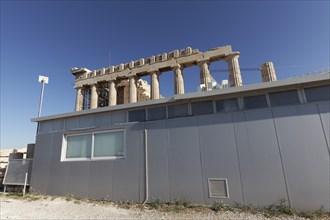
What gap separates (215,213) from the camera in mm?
5164

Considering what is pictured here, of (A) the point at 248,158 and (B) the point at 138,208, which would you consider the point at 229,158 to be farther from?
(B) the point at 138,208

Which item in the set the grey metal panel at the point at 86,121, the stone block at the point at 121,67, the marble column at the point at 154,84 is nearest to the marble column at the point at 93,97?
the stone block at the point at 121,67

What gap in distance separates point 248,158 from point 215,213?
184 centimetres

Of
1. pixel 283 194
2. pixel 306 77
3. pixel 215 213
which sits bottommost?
pixel 215 213

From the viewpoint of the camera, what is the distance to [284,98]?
5.64 m

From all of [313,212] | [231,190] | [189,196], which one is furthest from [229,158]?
[313,212]

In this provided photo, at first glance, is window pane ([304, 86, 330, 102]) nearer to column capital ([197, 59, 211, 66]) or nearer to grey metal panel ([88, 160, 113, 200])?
grey metal panel ([88, 160, 113, 200])

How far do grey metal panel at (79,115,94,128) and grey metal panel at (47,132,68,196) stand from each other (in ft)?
3.89

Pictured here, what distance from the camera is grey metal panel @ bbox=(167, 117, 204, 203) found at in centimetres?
594

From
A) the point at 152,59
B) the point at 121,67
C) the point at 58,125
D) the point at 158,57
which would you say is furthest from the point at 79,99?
the point at 58,125

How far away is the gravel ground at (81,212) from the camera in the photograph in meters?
5.11

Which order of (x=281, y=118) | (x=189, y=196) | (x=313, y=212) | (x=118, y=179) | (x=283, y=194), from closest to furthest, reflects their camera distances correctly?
(x=313, y=212) < (x=283, y=194) < (x=281, y=118) < (x=189, y=196) < (x=118, y=179)

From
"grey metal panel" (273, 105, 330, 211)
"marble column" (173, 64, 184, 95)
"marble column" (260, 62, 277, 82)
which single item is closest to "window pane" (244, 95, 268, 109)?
"grey metal panel" (273, 105, 330, 211)

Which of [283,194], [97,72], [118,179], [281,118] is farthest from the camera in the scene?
[97,72]
